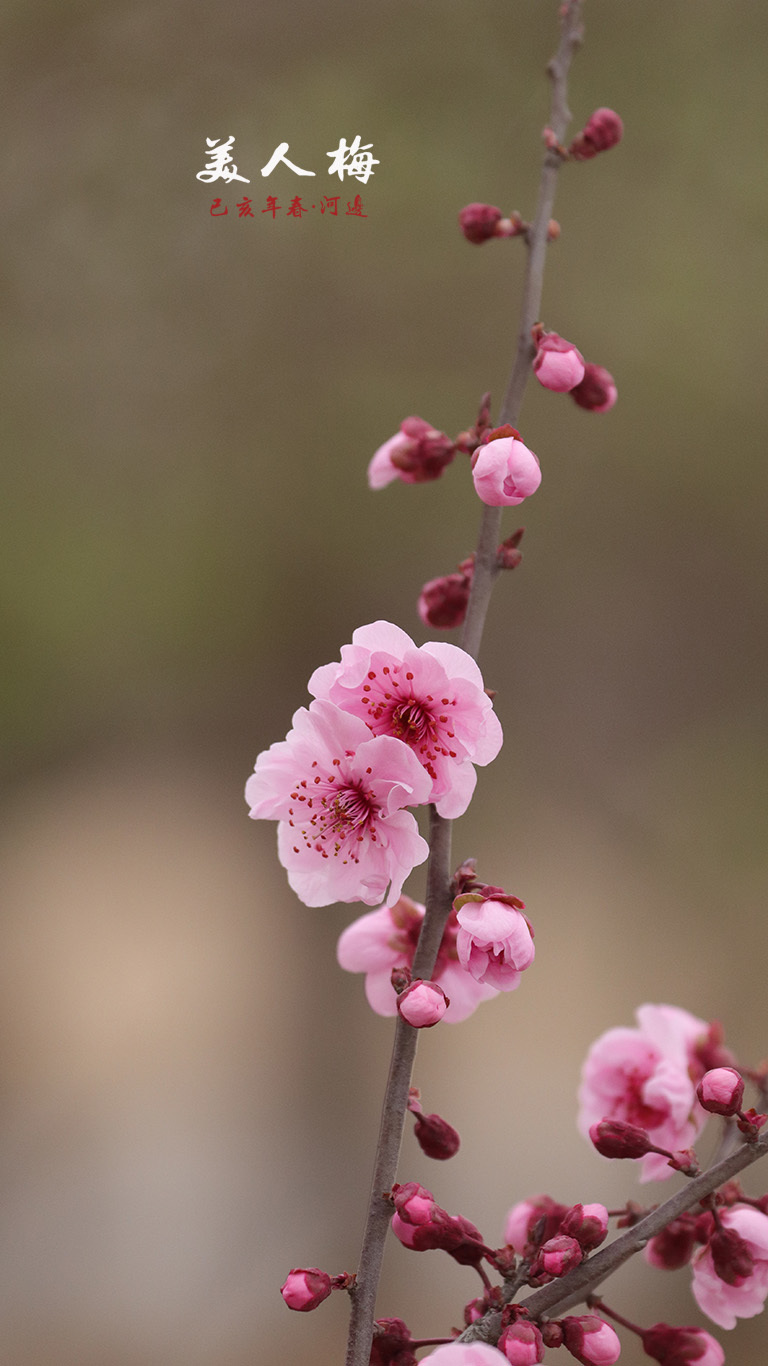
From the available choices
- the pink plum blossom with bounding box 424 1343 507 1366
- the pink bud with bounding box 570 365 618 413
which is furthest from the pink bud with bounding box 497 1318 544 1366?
the pink bud with bounding box 570 365 618 413

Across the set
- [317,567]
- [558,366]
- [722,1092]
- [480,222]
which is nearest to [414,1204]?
[722,1092]

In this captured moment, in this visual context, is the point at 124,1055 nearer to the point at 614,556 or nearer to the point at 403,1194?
the point at 614,556

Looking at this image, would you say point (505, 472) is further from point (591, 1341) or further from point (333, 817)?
point (591, 1341)

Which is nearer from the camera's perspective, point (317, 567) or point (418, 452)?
point (418, 452)

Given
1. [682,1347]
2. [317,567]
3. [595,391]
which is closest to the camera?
[682,1347]

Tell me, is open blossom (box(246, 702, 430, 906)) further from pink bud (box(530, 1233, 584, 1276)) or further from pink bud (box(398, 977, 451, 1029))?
pink bud (box(530, 1233, 584, 1276))

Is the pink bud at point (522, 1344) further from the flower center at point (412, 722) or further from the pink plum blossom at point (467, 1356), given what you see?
the flower center at point (412, 722)

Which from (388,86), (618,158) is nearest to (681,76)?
(618,158)
